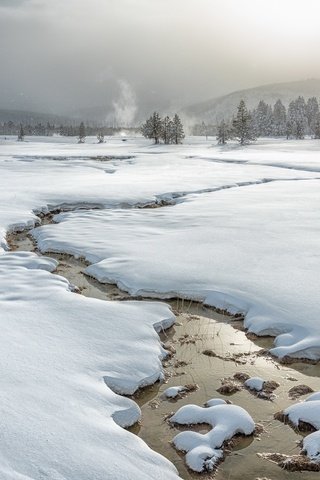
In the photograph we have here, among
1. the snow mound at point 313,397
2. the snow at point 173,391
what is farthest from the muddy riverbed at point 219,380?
the snow mound at point 313,397

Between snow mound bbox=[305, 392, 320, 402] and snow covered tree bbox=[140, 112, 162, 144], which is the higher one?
snow covered tree bbox=[140, 112, 162, 144]

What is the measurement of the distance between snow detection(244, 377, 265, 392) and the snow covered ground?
3.62 ft

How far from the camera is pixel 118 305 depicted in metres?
9.07

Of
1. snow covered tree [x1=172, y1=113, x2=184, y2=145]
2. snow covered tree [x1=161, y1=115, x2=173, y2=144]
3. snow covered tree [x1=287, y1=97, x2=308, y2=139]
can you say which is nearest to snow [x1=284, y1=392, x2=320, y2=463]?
snow covered tree [x1=172, y1=113, x2=184, y2=145]

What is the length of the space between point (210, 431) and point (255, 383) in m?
1.42

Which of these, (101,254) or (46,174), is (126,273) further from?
(46,174)

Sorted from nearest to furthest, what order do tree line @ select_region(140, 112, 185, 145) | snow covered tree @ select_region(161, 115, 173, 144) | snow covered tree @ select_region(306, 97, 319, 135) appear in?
tree line @ select_region(140, 112, 185, 145) < snow covered tree @ select_region(161, 115, 173, 144) < snow covered tree @ select_region(306, 97, 319, 135)

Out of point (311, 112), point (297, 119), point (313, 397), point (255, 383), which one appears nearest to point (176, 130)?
point (297, 119)

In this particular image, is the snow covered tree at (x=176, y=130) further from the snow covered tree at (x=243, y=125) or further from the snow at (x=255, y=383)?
the snow at (x=255, y=383)

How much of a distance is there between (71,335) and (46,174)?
29.3 metres

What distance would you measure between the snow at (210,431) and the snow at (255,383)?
78 cm

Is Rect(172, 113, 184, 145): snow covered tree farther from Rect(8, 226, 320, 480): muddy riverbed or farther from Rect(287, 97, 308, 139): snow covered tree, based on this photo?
Rect(8, 226, 320, 480): muddy riverbed

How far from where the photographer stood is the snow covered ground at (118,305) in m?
4.80

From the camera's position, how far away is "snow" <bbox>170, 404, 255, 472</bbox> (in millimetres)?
5082
